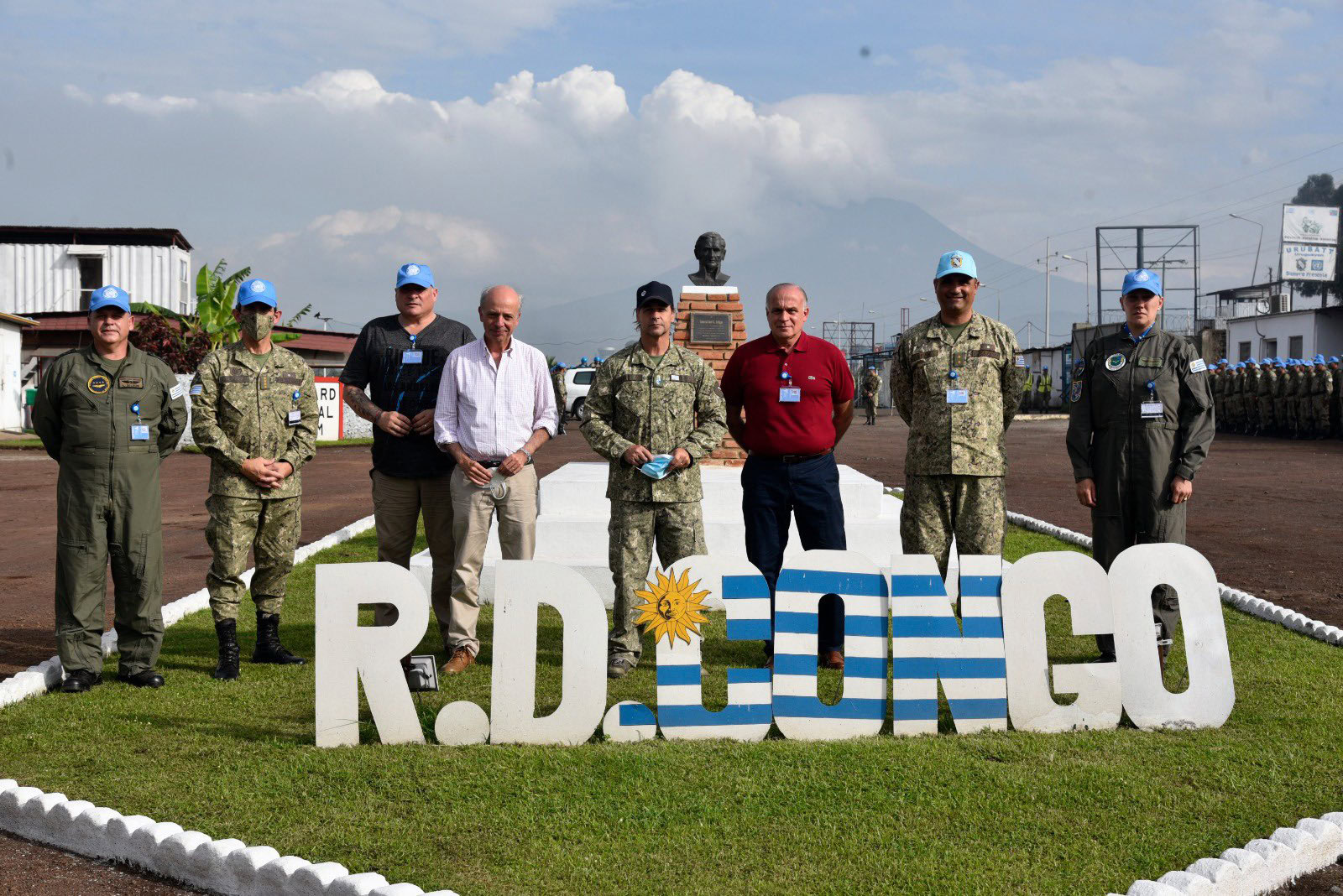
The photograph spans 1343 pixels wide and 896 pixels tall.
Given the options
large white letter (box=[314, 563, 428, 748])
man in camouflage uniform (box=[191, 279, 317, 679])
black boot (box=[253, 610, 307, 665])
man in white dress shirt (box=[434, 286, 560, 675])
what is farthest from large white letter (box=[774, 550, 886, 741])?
black boot (box=[253, 610, 307, 665])

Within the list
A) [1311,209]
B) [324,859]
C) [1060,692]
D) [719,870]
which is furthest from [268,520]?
[1311,209]

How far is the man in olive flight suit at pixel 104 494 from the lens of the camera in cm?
531

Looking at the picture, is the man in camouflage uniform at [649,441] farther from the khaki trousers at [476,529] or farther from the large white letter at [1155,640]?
the large white letter at [1155,640]

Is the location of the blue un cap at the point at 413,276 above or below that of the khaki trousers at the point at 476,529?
above

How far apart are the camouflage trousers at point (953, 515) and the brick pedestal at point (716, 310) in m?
5.24

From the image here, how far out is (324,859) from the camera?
10.9ft

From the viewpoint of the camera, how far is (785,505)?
5.66 m

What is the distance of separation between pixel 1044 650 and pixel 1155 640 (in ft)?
1.52

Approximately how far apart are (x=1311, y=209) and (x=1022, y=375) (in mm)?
57105

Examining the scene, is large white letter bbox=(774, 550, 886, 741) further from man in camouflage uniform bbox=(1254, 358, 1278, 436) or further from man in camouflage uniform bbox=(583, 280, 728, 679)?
man in camouflage uniform bbox=(1254, 358, 1278, 436)

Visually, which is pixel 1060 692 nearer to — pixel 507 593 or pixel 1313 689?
pixel 1313 689

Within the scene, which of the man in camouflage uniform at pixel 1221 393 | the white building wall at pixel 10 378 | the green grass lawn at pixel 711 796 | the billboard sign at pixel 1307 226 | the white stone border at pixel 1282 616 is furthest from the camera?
the billboard sign at pixel 1307 226

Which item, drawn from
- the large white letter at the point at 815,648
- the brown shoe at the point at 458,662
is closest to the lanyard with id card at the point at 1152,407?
the large white letter at the point at 815,648

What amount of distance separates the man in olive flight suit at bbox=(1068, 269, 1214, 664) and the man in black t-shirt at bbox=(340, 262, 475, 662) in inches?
125
